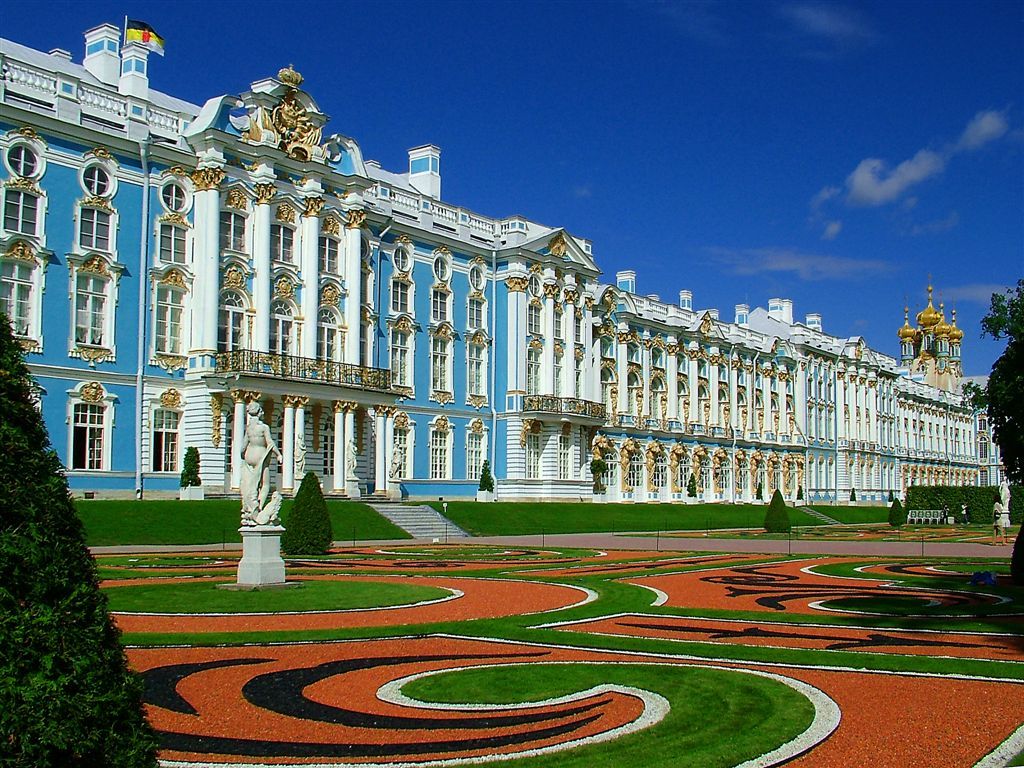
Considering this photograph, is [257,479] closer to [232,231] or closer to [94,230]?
[94,230]

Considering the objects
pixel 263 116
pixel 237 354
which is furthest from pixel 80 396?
pixel 263 116

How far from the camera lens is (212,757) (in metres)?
7.74

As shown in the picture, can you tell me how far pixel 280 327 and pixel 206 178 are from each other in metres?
6.97

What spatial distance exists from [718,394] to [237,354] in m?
46.7

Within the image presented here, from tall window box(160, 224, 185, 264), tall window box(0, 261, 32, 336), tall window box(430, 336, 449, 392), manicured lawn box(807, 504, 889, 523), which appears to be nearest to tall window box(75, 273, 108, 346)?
tall window box(0, 261, 32, 336)

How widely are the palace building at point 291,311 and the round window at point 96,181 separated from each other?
0.09 metres

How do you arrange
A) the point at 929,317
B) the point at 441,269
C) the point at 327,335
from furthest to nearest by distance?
1. the point at 929,317
2. the point at 441,269
3. the point at 327,335

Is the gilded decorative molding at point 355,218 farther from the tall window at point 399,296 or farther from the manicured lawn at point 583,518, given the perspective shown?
the manicured lawn at point 583,518

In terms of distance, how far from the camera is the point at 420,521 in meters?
42.3

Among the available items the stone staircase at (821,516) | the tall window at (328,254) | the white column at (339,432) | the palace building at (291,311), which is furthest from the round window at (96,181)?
the stone staircase at (821,516)

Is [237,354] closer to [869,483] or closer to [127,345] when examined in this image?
[127,345]

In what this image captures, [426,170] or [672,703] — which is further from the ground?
[426,170]

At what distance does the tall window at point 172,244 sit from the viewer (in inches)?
1612

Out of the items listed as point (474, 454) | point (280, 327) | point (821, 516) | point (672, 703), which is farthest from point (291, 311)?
point (821, 516)
